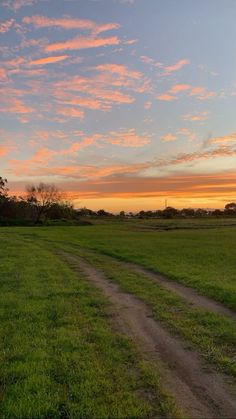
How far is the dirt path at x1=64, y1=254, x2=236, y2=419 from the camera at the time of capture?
6.37 m

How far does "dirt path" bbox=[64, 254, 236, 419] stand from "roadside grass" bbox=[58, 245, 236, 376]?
0.33m

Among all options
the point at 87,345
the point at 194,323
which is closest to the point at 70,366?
the point at 87,345

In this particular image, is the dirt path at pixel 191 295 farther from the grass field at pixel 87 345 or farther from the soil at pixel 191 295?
the grass field at pixel 87 345

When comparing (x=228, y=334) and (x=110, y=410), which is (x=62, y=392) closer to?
(x=110, y=410)

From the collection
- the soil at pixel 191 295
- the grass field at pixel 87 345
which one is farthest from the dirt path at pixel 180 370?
the soil at pixel 191 295

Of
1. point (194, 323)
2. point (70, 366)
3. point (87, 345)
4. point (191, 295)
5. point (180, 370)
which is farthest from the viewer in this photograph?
point (191, 295)

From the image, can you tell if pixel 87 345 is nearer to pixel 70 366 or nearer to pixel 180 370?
pixel 70 366

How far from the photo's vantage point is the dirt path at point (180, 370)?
637 cm

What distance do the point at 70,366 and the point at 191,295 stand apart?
8.55 meters

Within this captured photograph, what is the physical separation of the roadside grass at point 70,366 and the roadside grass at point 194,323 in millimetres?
1555

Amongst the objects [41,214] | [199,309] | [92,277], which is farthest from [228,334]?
[41,214]

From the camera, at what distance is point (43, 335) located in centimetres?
998

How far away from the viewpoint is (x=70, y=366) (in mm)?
7930

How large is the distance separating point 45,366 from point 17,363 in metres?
0.60
